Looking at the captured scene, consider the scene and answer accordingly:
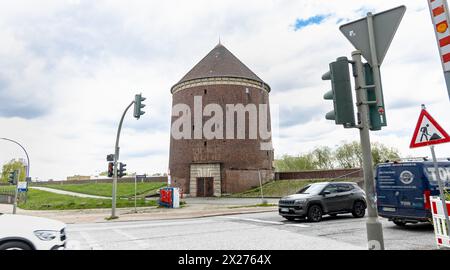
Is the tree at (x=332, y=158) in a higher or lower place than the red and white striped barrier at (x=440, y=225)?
higher

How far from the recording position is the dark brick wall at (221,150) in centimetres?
3962

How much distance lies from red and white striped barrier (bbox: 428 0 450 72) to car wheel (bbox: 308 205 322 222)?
9.36 m

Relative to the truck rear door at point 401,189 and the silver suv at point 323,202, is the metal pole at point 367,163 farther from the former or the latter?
the silver suv at point 323,202

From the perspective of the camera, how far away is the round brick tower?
130 feet

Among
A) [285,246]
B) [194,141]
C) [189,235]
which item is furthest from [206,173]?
[285,246]

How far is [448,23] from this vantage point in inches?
170

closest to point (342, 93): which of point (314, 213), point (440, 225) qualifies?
point (440, 225)

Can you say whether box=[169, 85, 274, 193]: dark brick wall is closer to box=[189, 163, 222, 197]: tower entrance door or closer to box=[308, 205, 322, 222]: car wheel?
box=[189, 163, 222, 197]: tower entrance door

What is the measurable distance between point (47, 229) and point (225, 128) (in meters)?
35.0

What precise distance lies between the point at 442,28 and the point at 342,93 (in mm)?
1622

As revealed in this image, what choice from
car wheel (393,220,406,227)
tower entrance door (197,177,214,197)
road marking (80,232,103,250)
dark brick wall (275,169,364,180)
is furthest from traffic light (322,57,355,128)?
tower entrance door (197,177,214,197)

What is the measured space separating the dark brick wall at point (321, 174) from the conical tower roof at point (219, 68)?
13.9 metres

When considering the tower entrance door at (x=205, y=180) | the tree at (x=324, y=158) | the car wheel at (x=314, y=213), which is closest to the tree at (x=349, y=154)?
the tree at (x=324, y=158)
